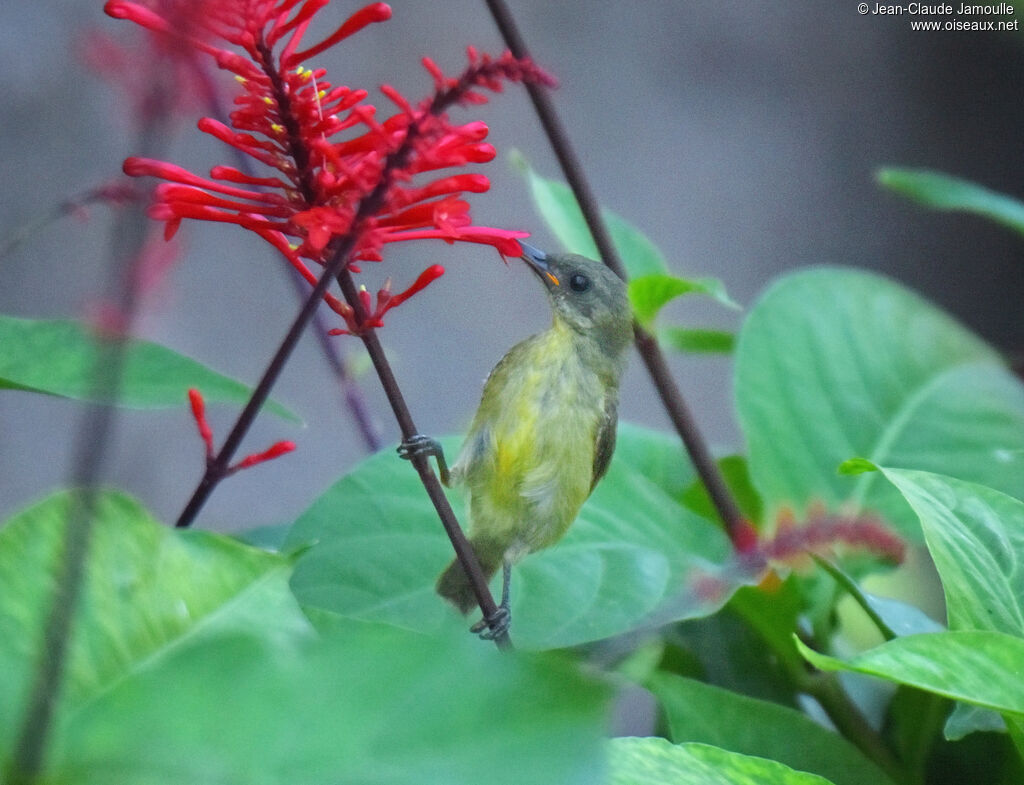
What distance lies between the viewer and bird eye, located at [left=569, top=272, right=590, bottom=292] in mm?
892

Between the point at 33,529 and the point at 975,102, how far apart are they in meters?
2.70

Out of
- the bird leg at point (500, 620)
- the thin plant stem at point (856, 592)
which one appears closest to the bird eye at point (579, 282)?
the bird leg at point (500, 620)

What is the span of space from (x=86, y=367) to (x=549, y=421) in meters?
0.42

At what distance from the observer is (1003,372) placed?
2.93 feet

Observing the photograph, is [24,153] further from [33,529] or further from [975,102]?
[975,102]

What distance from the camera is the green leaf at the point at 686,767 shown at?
40 cm

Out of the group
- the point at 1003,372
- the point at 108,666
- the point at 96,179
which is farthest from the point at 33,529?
the point at 96,179

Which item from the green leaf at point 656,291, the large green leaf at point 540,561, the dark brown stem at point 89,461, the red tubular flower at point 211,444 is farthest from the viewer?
the green leaf at point 656,291

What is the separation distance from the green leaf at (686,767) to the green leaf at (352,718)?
0.14 m

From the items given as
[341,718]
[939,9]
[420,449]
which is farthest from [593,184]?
[341,718]

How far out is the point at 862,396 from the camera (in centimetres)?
85

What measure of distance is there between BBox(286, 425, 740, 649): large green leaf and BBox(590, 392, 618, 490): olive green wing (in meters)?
0.11

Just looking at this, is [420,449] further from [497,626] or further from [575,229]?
[575,229]

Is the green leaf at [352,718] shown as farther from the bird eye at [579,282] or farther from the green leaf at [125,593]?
the bird eye at [579,282]
